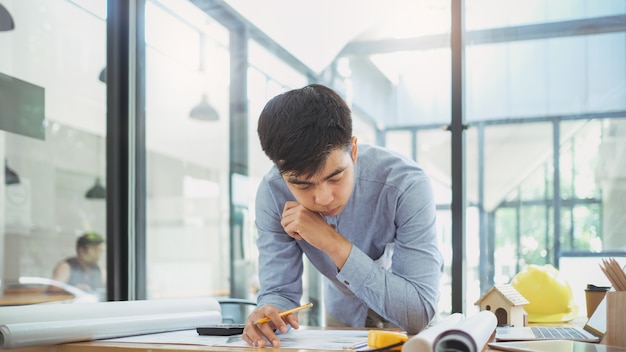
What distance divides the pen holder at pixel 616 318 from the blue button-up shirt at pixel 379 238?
418 millimetres

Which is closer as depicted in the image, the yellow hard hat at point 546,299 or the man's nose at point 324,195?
the man's nose at point 324,195

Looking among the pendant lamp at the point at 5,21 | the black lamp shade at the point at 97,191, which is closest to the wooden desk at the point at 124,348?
the pendant lamp at the point at 5,21

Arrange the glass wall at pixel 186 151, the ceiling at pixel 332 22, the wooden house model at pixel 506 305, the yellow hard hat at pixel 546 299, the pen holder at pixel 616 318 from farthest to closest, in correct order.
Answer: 1. the glass wall at pixel 186 151
2. the ceiling at pixel 332 22
3. the yellow hard hat at pixel 546 299
4. the wooden house model at pixel 506 305
5. the pen holder at pixel 616 318

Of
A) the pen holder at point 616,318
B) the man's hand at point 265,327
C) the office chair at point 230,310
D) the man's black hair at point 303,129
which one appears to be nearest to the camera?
the pen holder at point 616,318

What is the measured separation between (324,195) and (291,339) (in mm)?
327

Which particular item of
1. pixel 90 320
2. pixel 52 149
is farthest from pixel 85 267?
pixel 90 320

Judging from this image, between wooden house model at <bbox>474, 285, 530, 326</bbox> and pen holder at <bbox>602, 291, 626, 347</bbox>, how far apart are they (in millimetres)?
581

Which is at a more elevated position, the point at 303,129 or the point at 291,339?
the point at 303,129

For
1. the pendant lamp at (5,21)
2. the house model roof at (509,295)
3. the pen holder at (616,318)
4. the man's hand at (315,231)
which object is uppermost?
the pendant lamp at (5,21)

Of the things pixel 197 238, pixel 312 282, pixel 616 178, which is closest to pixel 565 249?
pixel 616 178

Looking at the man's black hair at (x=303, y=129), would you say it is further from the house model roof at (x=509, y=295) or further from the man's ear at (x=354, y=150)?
the house model roof at (x=509, y=295)

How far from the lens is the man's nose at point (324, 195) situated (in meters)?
1.53

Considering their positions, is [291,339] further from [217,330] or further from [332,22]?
[332,22]

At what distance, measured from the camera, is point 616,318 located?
1.26 meters
